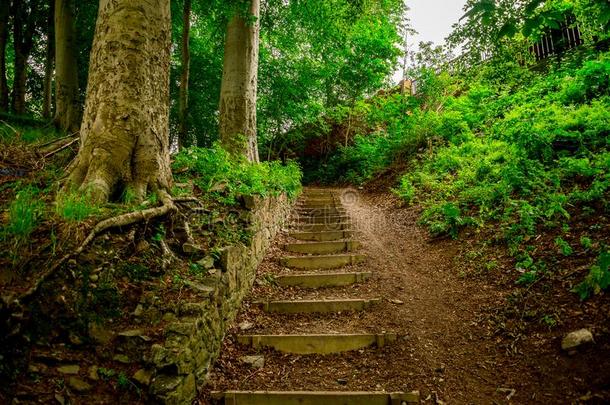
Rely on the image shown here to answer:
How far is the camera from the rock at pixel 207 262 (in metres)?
3.71

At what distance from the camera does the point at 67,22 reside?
27.7ft

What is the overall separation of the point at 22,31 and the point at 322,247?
14764mm

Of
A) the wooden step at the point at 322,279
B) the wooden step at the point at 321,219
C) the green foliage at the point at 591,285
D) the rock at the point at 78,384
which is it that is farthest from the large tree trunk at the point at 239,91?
the green foliage at the point at 591,285

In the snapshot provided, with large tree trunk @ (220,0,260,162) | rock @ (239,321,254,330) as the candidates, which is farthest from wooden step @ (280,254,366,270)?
large tree trunk @ (220,0,260,162)

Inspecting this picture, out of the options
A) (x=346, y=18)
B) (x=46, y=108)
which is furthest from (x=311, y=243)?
(x=46, y=108)

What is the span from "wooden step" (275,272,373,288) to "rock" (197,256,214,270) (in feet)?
5.51

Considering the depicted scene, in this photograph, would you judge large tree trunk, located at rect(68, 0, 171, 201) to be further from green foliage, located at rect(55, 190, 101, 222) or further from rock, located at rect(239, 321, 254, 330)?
rock, located at rect(239, 321, 254, 330)

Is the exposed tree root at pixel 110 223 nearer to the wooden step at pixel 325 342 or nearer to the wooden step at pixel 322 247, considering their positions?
the wooden step at pixel 325 342

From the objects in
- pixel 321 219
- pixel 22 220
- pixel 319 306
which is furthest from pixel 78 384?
pixel 321 219

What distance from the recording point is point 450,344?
11.8 feet

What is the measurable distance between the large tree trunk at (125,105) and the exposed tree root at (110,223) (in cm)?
32

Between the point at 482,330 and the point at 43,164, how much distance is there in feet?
18.6

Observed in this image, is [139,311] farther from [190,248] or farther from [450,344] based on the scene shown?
[450,344]

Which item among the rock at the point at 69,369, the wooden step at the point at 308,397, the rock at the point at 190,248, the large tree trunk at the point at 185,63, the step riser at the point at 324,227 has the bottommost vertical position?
the wooden step at the point at 308,397
